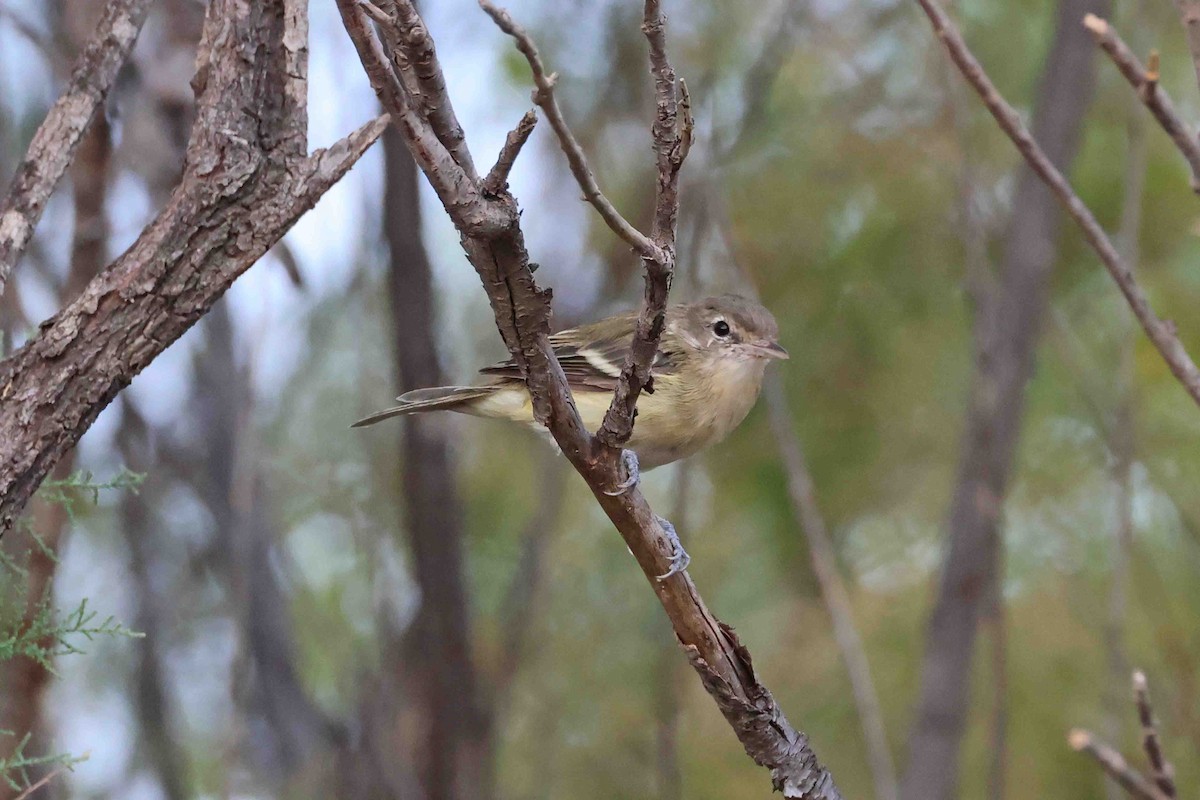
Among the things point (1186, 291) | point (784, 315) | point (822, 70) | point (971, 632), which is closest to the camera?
point (971, 632)

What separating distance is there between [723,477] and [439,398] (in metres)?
1.98

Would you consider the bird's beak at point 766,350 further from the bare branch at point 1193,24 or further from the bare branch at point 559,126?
the bare branch at point 559,126

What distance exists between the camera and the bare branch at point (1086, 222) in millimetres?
2162

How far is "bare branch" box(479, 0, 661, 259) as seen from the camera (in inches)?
60.2

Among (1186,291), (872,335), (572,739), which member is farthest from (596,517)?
(1186,291)

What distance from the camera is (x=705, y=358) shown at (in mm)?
4082

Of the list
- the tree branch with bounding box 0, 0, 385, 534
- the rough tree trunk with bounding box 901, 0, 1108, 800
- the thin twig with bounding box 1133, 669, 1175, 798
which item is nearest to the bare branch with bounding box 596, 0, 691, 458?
the tree branch with bounding box 0, 0, 385, 534

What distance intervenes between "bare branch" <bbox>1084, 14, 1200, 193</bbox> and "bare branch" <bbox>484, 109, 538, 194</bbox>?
36.9 inches

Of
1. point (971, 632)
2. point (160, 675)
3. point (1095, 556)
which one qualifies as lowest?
point (971, 632)

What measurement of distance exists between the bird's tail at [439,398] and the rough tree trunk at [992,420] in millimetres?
1631

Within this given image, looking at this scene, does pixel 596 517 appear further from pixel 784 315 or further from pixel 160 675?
pixel 160 675

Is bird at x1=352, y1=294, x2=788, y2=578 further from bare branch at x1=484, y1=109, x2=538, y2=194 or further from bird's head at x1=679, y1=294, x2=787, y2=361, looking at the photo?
bare branch at x1=484, y1=109, x2=538, y2=194

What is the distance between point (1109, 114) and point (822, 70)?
1278 mm

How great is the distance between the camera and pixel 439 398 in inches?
154
